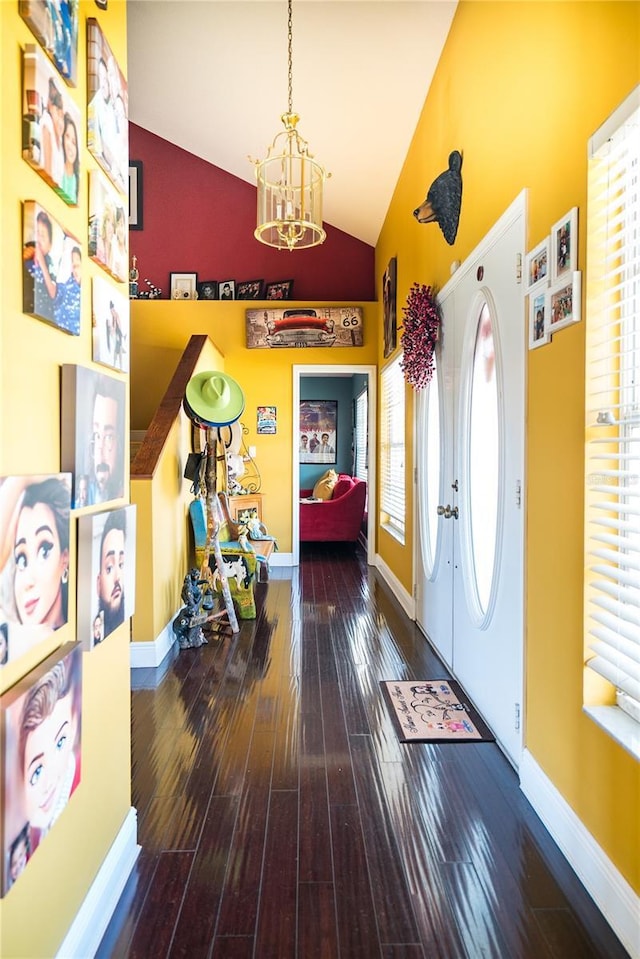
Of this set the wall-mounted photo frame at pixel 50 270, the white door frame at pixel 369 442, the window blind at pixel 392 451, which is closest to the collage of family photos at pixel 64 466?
the wall-mounted photo frame at pixel 50 270

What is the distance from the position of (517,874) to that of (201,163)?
705 centimetres

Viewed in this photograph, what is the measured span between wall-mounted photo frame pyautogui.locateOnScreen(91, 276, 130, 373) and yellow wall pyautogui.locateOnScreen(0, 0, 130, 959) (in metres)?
0.02

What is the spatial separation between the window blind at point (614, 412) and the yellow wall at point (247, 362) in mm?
4753

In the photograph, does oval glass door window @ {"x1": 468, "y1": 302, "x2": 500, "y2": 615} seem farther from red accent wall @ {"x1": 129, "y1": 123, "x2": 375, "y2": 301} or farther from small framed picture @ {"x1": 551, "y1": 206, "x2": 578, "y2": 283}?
red accent wall @ {"x1": 129, "y1": 123, "x2": 375, "y2": 301}

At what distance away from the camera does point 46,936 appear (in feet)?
3.85

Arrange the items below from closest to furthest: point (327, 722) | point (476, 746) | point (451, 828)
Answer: point (451, 828) < point (476, 746) < point (327, 722)

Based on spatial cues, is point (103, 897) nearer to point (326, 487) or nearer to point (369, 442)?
point (369, 442)

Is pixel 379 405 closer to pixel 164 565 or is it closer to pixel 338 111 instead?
pixel 338 111

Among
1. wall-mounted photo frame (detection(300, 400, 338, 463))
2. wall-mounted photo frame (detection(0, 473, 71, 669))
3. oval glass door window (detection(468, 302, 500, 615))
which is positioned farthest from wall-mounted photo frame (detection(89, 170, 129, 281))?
wall-mounted photo frame (detection(300, 400, 338, 463))

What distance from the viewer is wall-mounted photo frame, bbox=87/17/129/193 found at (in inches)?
54.6

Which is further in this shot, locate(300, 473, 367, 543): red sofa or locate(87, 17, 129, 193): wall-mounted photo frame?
locate(300, 473, 367, 543): red sofa

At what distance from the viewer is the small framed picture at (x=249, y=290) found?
21.1 ft

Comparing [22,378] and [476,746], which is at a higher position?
[22,378]

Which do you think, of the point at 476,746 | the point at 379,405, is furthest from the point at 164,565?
the point at 379,405
